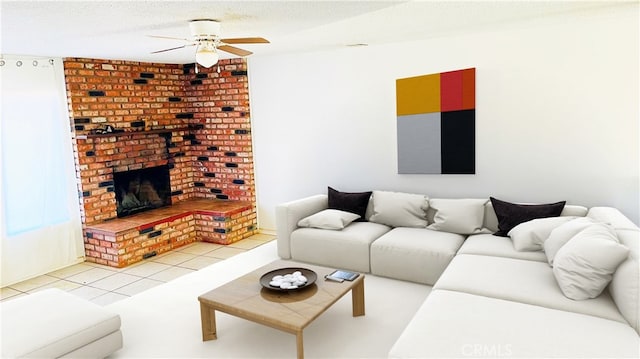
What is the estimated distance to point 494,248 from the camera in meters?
3.54

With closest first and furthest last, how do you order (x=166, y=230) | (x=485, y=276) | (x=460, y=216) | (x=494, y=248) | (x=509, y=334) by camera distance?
1. (x=509, y=334)
2. (x=485, y=276)
3. (x=494, y=248)
4. (x=460, y=216)
5. (x=166, y=230)

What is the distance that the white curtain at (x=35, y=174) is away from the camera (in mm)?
4551

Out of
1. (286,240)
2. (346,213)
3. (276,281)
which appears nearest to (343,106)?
(346,213)

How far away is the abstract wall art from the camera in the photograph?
446cm

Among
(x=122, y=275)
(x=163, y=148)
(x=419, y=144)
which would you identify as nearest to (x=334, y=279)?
(x=419, y=144)

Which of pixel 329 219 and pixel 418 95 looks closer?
pixel 329 219

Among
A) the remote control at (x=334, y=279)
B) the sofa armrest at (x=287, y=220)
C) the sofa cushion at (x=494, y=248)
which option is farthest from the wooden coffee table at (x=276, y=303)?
the sofa armrest at (x=287, y=220)

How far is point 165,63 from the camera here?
237 inches

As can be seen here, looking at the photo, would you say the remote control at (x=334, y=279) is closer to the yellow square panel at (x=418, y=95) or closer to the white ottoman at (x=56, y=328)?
the white ottoman at (x=56, y=328)

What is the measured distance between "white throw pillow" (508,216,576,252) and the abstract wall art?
3.67ft

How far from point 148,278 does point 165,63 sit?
301 cm

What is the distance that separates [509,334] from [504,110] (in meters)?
2.67

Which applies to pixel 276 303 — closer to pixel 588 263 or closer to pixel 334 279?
pixel 334 279

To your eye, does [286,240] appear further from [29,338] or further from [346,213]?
[29,338]
